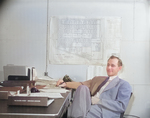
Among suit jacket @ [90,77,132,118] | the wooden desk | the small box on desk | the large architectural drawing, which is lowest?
suit jacket @ [90,77,132,118]

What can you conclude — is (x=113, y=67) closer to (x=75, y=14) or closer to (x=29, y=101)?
(x=75, y=14)

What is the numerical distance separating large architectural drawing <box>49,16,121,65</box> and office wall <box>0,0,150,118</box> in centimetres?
10

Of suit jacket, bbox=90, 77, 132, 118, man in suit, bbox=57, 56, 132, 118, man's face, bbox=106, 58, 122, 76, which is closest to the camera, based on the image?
man in suit, bbox=57, 56, 132, 118

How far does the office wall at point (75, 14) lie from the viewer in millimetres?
3701

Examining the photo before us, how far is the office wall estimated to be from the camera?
3701 millimetres

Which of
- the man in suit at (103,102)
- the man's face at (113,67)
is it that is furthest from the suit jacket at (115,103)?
the man's face at (113,67)

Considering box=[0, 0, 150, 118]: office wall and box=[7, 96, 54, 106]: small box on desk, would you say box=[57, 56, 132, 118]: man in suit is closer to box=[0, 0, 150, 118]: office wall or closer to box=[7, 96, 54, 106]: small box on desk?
box=[7, 96, 54, 106]: small box on desk

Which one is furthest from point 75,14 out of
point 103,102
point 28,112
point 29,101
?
point 28,112

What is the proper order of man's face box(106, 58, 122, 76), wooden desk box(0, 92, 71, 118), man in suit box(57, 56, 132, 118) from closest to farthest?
1. wooden desk box(0, 92, 71, 118)
2. man in suit box(57, 56, 132, 118)
3. man's face box(106, 58, 122, 76)

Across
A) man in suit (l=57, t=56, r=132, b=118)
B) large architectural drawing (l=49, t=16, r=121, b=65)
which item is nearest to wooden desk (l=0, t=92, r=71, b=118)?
man in suit (l=57, t=56, r=132, b=118)

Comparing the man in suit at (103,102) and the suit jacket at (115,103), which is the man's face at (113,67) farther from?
the suit jacket at (115,103)

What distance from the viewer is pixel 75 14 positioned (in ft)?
12.2

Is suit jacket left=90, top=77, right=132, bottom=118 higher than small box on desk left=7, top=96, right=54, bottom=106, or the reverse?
small box on desk left=7, top=96, right=54, bottom=106

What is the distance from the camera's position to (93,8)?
3.73 m
